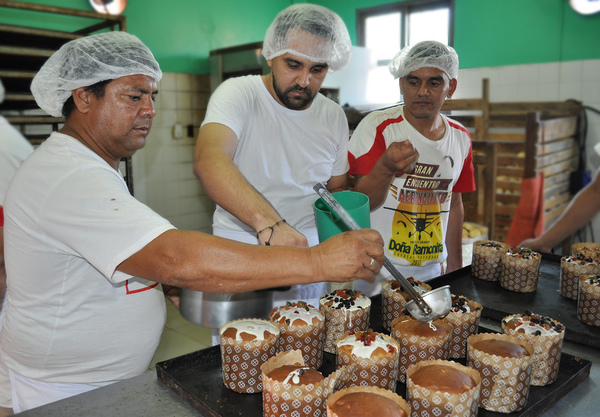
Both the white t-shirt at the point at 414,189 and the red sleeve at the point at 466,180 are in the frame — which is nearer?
the white t-shirt at the point at 414,189

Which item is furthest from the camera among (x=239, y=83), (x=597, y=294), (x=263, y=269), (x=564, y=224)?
(x=564, y=224)

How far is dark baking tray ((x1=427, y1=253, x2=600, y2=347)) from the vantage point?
1654 mm

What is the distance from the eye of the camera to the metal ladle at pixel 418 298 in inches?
57.6

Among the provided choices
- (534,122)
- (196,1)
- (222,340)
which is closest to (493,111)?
(534,122)

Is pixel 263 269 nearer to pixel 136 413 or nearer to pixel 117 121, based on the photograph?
pixel 136 413

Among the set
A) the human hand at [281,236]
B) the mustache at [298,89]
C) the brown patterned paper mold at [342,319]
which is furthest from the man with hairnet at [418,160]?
the human hand at [281,236]

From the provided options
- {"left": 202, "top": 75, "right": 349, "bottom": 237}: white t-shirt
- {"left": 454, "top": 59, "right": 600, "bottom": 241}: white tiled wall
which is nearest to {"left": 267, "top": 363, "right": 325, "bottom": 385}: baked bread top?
{"left": 202, "top": 75, "right": 349, "bottom": 237}: white t-shirt

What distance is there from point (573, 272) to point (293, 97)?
1283mm

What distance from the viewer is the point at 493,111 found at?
15.0ft

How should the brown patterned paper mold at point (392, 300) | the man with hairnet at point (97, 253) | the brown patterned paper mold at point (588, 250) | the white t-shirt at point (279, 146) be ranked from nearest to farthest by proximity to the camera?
1. the man with hairnet at point (97, 253)
2. the brown patterned paper mold at point (392, 300)
3. the white t-shirt at point (279, 146)
4. the brown patterned paper mold at point (588, 250)

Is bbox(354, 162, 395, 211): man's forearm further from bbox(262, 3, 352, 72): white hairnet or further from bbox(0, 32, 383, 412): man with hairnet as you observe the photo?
bbox(0, 32, 383, 412): man with hairnet

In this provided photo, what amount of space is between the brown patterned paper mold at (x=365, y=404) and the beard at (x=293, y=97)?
1.14m

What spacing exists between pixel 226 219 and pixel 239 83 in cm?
56

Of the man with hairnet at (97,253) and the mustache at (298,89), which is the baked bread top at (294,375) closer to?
the man with hairnet at (97,253)
